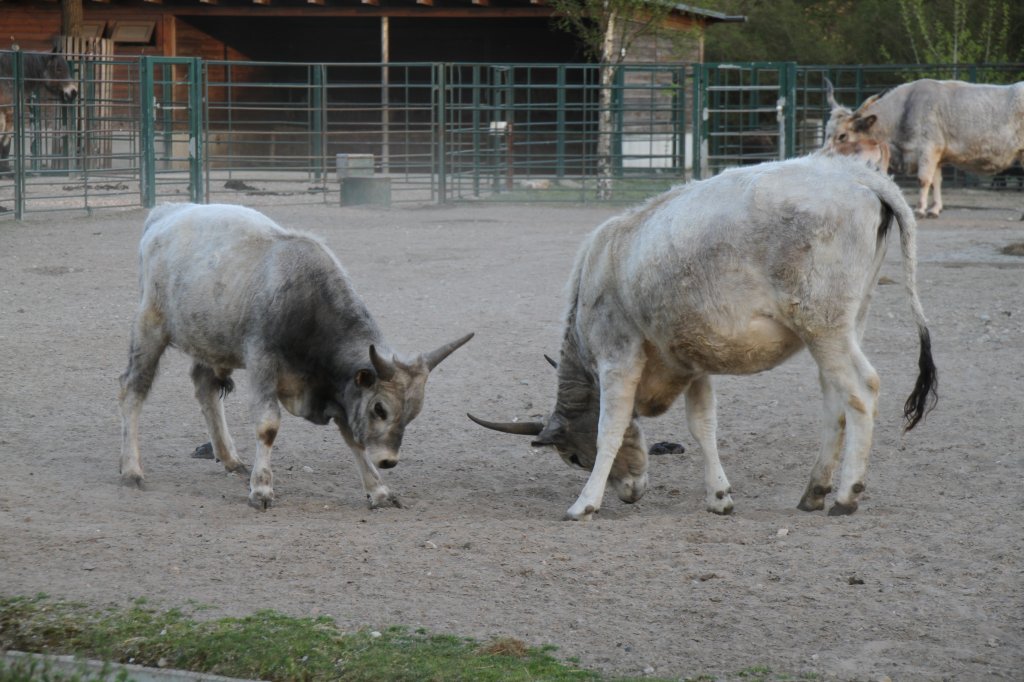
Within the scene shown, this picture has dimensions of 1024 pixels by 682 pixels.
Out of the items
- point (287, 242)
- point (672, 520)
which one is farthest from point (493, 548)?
point (287, 242)

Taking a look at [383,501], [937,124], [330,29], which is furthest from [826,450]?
[330,29]

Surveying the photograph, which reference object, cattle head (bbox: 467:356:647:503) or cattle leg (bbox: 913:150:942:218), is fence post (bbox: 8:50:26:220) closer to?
cattle leg (bbox: 913:150:942:218)

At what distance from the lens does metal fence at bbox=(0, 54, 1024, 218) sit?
19406 mm

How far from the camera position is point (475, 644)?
4.23 meters

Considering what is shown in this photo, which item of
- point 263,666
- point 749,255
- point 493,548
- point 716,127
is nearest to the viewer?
point 263,666

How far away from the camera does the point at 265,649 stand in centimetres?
414

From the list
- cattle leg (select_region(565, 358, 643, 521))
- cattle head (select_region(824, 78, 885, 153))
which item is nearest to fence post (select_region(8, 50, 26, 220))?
cattle head (select_region(824, 78, 885, 153))

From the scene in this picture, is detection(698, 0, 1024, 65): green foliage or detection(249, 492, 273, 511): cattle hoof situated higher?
detection(698, 0, 1024, 65): green foliage

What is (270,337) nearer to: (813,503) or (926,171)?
(813,503)

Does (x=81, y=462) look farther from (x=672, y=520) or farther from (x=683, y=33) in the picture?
(x=683, y=33)

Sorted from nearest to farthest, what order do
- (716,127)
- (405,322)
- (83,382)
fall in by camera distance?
(83,382) < (405,322) < (716,127)

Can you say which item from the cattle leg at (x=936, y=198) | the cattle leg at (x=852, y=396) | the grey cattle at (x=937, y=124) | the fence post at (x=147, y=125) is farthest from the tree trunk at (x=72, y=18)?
the cattle leg at (x=852, y=396)

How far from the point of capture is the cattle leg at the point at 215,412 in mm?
7105

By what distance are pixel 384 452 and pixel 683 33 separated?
65.6 feet
